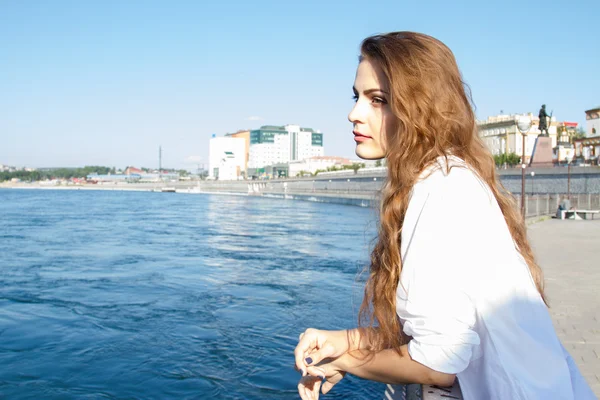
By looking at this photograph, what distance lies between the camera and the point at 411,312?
1111 mm

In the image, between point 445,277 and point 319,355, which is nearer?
point 445,277

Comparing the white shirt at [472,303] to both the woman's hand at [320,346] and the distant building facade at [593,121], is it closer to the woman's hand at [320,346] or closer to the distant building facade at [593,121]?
the woman's hand at [320,346]

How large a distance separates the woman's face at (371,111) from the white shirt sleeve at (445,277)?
300 millimetres

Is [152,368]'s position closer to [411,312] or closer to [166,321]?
[166,321]

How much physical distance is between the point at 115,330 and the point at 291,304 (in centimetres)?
260

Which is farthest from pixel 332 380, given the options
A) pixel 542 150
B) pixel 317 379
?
pixel 542 150

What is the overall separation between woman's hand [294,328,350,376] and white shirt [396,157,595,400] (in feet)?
0.98

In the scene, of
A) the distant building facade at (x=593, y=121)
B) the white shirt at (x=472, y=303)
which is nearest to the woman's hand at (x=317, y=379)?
the white shirt at (x=472, y=303)

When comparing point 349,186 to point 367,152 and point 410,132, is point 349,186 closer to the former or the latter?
point 367,152

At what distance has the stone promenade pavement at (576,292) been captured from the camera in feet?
15.2

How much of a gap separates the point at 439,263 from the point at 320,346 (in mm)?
468

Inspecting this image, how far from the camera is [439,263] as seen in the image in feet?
3.55

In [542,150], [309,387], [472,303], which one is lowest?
[309,387]

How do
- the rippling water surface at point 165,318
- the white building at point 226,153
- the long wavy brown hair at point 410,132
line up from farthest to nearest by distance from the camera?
the white building at point 226,153 < the rippling water surface at point 165,318 < the long wavy brown hair at point 410,132
